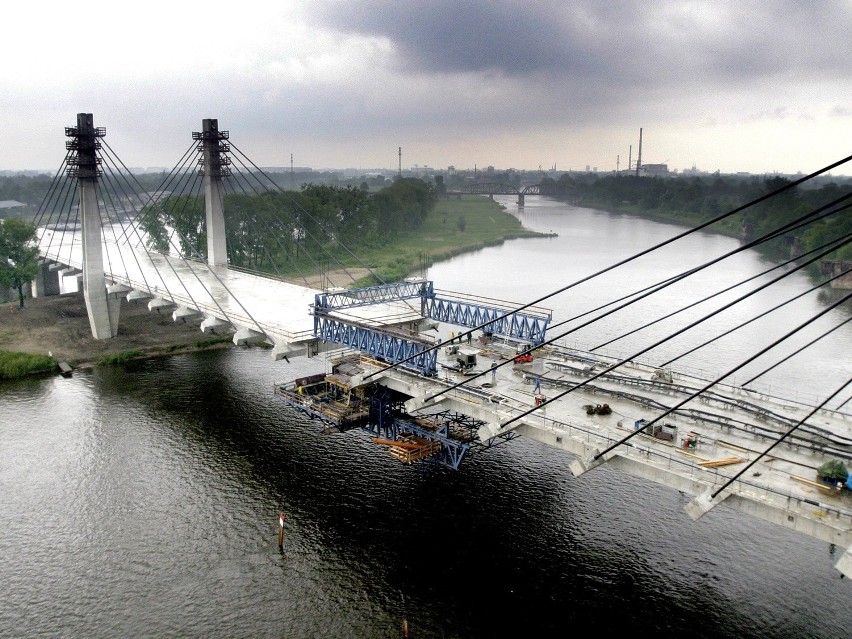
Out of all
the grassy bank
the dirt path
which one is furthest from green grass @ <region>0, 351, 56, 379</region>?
the grassy bank

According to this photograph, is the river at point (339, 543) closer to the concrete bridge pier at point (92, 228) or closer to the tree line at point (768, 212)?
the concrete bridge pier at point (92, 228)

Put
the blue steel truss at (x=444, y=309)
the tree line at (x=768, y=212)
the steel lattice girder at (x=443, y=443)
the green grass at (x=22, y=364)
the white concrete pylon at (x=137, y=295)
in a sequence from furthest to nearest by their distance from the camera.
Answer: the tree line at (x=768, y=212) < the white concrete pylon at (x=137, y=295) < the green grass at (x=22, y=364) < the blue steel truss at (x=444, y=309) < the steel lattice girder at (x=443, y=443)

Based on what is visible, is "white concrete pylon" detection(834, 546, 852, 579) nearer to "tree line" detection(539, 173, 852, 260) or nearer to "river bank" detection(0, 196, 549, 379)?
"river bank" detection(0, 196, 549, 379)

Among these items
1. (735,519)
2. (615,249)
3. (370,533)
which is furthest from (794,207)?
(370,533)

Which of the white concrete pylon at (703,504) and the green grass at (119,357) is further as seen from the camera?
the green grass at (119,357)

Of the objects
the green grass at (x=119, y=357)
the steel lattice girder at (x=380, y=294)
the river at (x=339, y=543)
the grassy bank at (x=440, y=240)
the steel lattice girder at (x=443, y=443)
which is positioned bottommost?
the river at (x=339, y=543)

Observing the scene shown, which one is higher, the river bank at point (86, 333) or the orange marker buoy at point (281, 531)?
the river bank at point (86, 333)

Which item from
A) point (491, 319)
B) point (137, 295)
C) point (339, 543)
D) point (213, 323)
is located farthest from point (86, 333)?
point (339, 543)

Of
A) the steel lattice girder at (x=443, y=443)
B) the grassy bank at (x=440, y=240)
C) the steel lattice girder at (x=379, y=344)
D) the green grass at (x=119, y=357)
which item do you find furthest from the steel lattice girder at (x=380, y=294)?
the grassy bank at (x=440, y=240)
